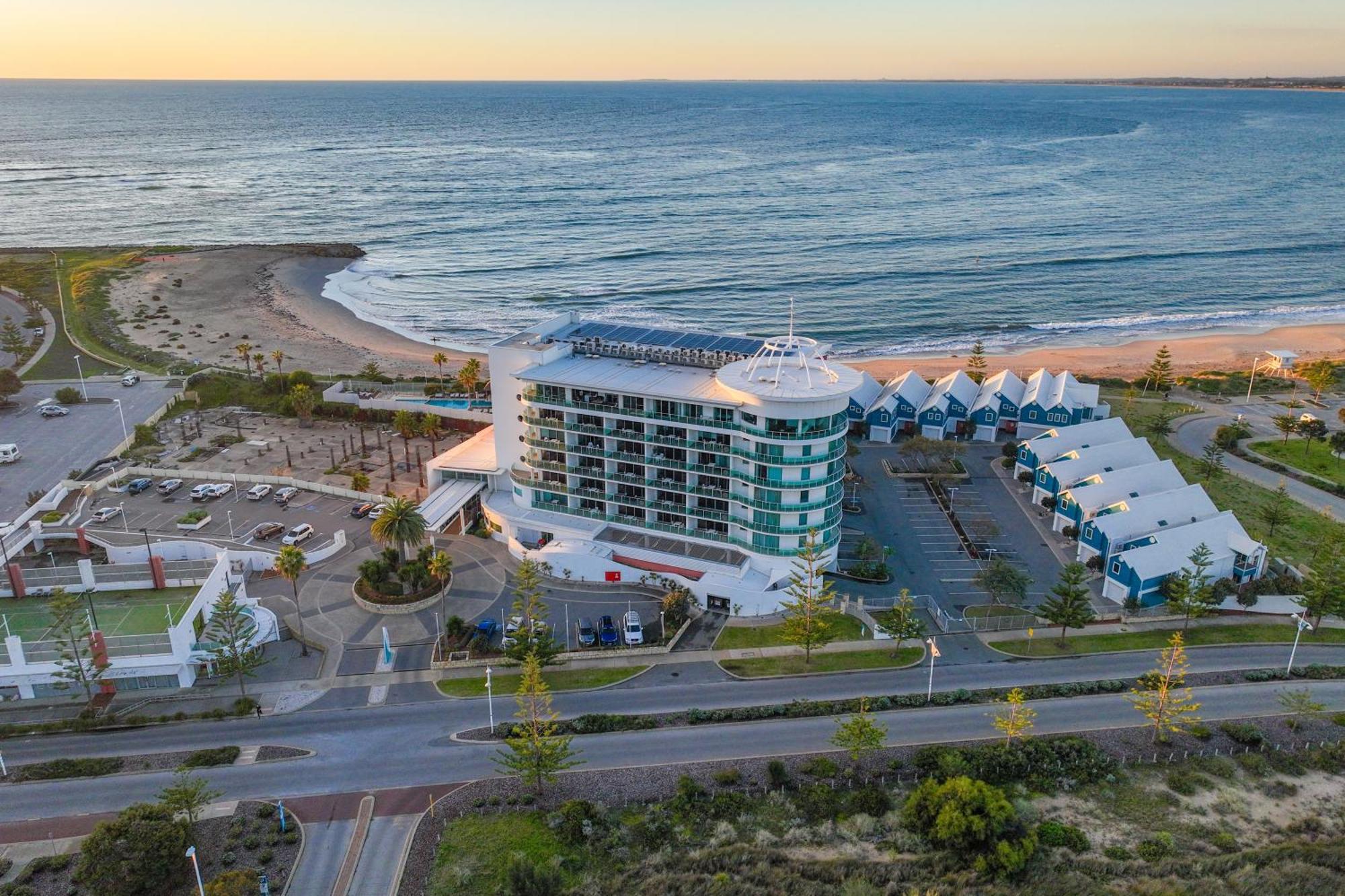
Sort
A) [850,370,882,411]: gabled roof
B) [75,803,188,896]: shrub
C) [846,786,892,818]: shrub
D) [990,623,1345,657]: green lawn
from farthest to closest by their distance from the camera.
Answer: [850,370,882,411]: gabled roof, [990,623,1345,657]: green lawn, [846,786,892,818]: shrub, [75,803,188,896]: shrub

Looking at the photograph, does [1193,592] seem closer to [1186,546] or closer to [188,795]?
[1186,546]

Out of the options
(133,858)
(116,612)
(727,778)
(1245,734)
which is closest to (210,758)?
(133,858)

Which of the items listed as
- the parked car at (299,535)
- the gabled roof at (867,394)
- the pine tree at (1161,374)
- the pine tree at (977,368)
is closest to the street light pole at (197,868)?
the parked car at (299,535)

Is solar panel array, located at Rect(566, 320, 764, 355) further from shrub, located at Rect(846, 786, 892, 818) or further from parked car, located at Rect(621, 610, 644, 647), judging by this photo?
shrub, located at Rect(846, 786, 892, 818)

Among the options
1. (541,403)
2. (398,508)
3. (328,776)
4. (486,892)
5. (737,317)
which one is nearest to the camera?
(486,892)

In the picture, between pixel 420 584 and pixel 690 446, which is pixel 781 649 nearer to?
pixel 690 446

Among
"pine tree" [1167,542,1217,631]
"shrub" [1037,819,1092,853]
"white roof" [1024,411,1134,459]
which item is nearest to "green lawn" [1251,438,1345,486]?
"white roof" [1024,411,1134,459]

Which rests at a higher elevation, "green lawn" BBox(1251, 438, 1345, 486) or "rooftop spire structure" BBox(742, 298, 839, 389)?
"rooftop spire structure" BBox(742, 298, 839, 389)

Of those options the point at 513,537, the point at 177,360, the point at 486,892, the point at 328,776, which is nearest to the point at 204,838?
the point at 328,776
